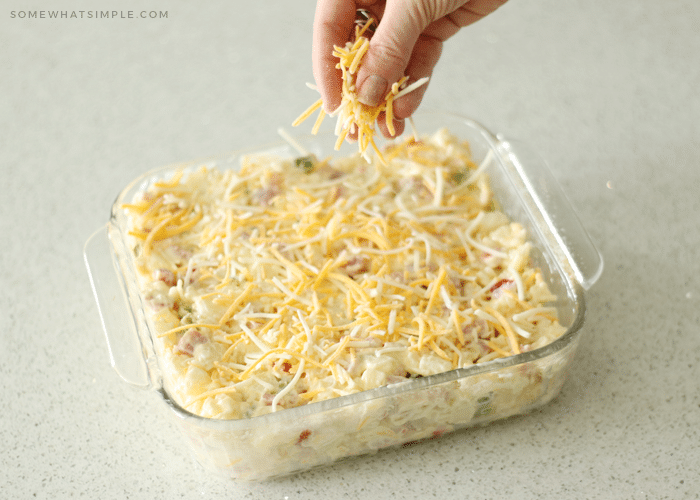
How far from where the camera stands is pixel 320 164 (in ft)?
4.69

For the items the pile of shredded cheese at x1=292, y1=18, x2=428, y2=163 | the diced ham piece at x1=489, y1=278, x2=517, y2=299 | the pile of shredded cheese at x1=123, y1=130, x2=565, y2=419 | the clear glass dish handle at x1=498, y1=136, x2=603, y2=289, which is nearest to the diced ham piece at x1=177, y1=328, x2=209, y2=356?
the pile of shredded cheese at x1=123, y1=130, x2=565, y2=419

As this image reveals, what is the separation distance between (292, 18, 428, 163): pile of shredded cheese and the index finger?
0.06 feet

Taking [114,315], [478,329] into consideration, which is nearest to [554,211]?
[478,329]

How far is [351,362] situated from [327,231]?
30 centimetres

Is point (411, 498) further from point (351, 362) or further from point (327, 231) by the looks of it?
point (327, 231)

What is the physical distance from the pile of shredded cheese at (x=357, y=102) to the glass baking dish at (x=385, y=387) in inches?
13.3

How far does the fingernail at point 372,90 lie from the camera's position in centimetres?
109

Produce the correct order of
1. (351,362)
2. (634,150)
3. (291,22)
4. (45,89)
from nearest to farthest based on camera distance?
1. (351,362)
2. (634,150)
3. (45,89)
4. (291,22)

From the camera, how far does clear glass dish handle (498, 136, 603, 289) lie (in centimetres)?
118

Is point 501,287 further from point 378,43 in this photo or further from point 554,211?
point 378,43

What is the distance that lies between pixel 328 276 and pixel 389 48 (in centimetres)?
39

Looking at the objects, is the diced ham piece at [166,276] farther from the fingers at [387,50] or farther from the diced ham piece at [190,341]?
the fingers at [387,50]

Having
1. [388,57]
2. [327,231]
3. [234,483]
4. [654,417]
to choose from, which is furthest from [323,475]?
[388,57]

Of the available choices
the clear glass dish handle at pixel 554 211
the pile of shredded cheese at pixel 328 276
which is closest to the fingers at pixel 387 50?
the pile of shredded cheese at pixel 328 276
